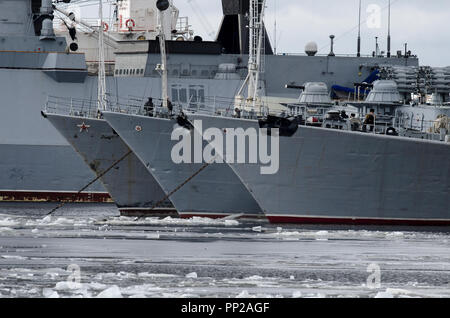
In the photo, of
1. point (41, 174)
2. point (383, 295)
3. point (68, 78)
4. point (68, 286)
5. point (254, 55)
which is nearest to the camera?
point (383, 295)

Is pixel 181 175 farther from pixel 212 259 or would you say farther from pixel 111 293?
pixel 111 293

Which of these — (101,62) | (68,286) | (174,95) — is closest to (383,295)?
(68,286)

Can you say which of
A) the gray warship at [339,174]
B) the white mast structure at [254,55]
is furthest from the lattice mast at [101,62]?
the gray warship at [339,174]

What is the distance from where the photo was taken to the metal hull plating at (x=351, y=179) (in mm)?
38969

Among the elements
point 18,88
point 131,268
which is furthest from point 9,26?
point 131,268

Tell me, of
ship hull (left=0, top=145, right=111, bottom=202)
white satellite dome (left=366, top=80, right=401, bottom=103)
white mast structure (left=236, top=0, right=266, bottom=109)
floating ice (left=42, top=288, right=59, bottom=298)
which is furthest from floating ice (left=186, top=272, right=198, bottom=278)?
ship hull (left=0, top=145, right=111, bottom=202)

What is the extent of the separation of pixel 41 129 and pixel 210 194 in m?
15.7

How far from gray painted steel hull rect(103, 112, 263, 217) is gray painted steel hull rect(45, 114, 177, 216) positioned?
295 centimetres

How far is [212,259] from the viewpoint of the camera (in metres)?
29.7

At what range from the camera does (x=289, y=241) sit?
34562 millimetres

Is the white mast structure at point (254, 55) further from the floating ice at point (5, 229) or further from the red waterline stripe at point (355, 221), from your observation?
the floating ice at point (5, 229)

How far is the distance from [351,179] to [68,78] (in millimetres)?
19304

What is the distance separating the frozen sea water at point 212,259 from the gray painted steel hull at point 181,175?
0.70 meters

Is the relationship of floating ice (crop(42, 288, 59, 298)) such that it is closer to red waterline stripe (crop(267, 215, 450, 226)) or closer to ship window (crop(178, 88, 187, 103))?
red waterline stripe (crop(267, 215, 450, 226))
